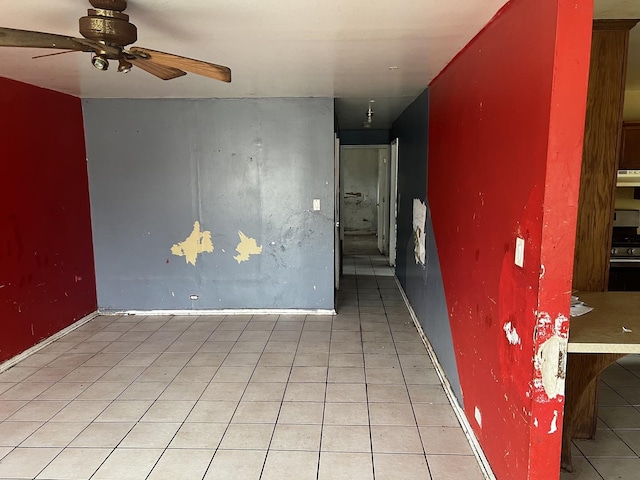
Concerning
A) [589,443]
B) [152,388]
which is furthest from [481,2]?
[152,388]

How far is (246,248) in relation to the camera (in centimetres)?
437

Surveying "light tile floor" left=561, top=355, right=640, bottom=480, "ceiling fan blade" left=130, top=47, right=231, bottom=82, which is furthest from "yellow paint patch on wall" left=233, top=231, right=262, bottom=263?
"light tile floor" left=561, top=355, right=640, bottom=480

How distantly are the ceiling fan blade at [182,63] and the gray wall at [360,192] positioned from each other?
8567mm

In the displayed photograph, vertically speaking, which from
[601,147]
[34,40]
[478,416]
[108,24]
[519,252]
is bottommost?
[478,416]

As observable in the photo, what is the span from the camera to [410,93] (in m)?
3.84

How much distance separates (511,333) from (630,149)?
3.05 metres

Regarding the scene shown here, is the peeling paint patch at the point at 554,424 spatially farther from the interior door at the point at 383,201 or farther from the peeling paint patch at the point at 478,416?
the interior door at the point at 383,201

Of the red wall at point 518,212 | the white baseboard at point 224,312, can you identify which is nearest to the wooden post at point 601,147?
the red wall at point 518,212

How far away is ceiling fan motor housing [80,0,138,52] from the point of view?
168 centimetres

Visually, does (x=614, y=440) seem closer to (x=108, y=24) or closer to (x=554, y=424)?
(x=554, y=424)

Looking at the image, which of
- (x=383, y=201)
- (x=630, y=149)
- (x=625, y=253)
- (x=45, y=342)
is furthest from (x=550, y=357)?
(x=383, y=201)

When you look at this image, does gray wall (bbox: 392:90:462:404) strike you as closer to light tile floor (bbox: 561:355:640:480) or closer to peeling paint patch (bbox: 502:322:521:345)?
light tile floor (bbox: 561:355:640:480)

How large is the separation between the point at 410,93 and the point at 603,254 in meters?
2.30

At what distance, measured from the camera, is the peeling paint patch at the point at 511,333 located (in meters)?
1.66
